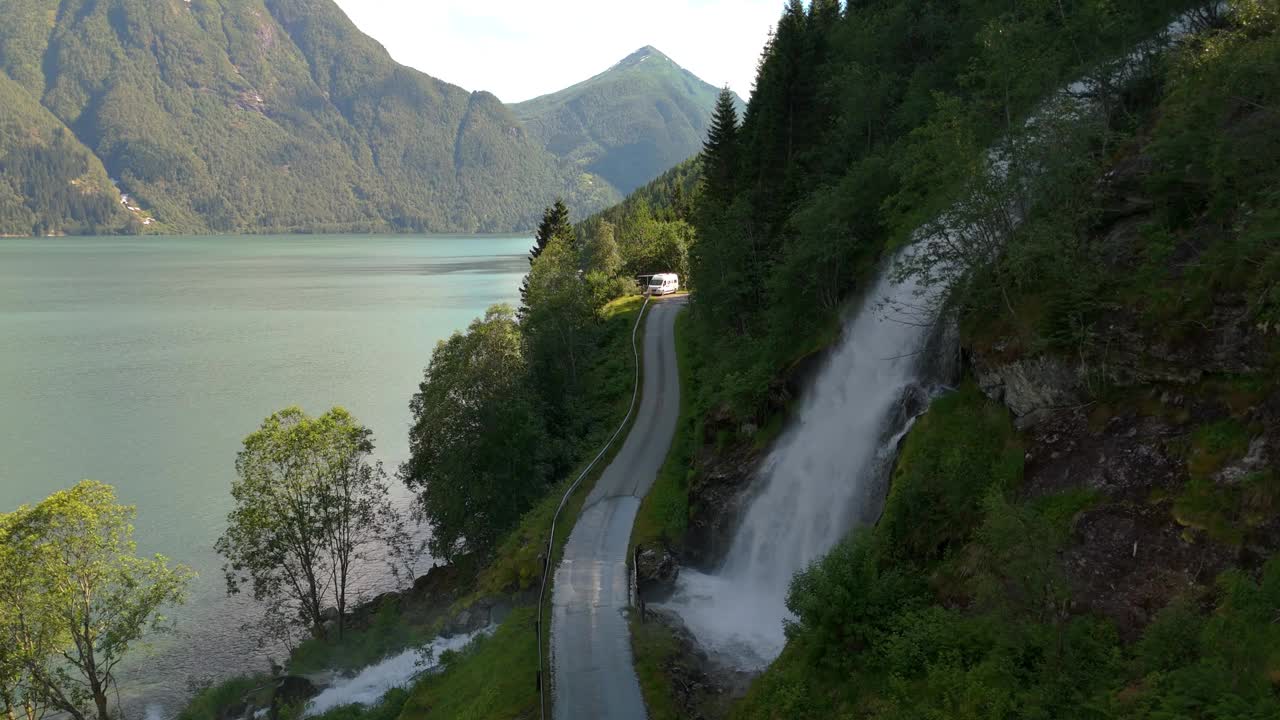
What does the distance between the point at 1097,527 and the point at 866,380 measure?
11587 millimetres

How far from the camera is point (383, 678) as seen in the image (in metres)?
25.5

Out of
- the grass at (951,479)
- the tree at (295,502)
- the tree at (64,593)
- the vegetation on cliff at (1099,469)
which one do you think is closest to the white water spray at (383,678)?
the tree at (295,502)

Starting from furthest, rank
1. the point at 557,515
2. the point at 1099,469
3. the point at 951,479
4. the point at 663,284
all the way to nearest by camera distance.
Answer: the point at 663,284 → the point at 557,515 → the point at 951,479 → the point at 1099,469

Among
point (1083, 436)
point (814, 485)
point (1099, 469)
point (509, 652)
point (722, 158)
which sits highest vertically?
point (722, 158)

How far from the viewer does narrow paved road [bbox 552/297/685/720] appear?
58.6 ft

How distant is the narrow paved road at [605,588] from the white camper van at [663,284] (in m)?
25.6

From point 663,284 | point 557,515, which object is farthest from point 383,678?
point 663,284

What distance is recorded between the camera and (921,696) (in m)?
13.1

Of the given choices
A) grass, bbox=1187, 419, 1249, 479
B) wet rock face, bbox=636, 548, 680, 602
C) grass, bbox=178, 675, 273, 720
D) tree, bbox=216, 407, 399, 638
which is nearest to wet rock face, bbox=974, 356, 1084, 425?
grass, bbox=1187, 419, 1249, 479

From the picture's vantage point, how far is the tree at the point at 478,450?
32.2 meters

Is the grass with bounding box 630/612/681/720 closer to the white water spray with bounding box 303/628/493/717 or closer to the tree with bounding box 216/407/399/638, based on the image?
the white water spray with bounding box 303/628/493/717

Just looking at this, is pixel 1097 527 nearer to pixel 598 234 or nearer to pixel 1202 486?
pixel 1202 486

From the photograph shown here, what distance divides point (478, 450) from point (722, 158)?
2859cm

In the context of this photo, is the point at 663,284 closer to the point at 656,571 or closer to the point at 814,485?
the point at 656,571
